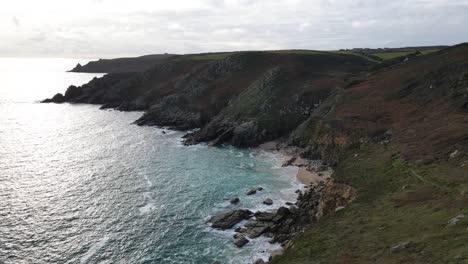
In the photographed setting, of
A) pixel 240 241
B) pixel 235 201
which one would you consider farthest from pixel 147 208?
pixel 240 241

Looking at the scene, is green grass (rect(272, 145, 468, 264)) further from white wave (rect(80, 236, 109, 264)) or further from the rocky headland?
white wave (rect(80, 236, 109, 264))

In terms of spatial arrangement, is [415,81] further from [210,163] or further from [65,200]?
[65,200]

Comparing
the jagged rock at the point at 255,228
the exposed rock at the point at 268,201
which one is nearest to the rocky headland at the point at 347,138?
the jagged rock at the point at 255,228

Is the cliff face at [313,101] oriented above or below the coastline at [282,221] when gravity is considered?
above

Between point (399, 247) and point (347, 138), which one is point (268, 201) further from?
point (399, 247)

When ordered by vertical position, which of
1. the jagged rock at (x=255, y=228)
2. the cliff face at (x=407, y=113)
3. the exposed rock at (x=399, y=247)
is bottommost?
the jagged rock at (x=255, y=228)

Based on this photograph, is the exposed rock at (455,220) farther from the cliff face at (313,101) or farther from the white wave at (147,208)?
the white wave at (147,208)

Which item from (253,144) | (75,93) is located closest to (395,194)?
(253,144)
